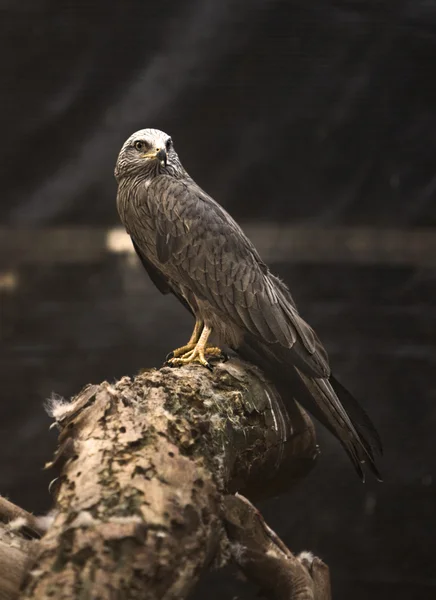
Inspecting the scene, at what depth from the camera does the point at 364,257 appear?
3.07 metres

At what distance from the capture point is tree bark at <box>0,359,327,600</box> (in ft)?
3.86

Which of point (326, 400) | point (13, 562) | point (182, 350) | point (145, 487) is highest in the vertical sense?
point (182, 350)

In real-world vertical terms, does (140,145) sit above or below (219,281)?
above

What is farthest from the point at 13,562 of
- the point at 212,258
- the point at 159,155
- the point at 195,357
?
the point at 159,155

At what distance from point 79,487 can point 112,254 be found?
185 centimetres

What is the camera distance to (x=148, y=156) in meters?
2.15

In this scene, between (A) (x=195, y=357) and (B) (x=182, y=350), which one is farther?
(B) (x=182, y=350)

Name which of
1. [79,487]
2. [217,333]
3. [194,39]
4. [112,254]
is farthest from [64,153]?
[79,487]

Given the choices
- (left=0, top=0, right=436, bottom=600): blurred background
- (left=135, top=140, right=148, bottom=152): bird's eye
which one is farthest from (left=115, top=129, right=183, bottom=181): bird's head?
(left=0, top=0, right=436, bottom=600): blurred background

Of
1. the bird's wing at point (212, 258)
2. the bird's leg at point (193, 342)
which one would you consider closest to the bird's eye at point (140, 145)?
the bird's wing at point (212, 258)

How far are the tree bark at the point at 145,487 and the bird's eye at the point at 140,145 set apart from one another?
797mm

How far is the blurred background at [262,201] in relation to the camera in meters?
3.03

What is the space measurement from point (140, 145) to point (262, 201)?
99cm

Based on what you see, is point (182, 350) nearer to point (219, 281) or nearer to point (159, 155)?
point (219, 281)
